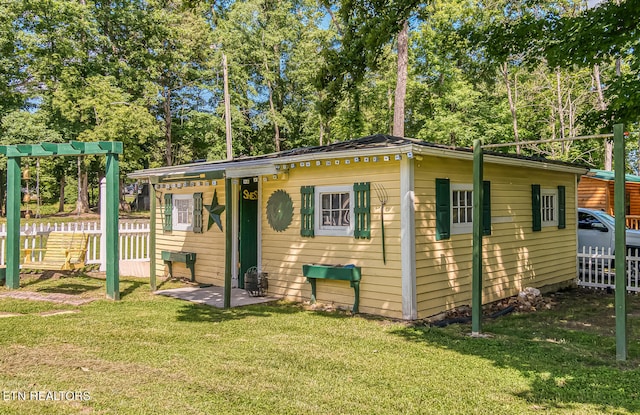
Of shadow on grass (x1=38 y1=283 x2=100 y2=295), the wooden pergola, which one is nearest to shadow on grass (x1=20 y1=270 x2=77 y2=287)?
the wooden pergola

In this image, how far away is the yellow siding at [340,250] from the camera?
23.4 ft

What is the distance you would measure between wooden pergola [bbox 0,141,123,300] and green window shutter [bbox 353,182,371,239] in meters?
4.16

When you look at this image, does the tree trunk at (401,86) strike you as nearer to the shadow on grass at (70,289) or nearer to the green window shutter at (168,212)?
the green window shutter at (168,212)

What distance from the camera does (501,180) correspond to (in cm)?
888

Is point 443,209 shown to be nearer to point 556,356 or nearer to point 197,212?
point 556,356

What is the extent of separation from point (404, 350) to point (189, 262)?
6.21 m

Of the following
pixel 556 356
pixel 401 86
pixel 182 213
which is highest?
pixel 401 86

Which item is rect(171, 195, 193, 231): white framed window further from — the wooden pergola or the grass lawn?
the grass lawn

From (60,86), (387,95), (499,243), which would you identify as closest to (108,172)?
(499,243)

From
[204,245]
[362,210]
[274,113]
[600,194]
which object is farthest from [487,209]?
[274,113]

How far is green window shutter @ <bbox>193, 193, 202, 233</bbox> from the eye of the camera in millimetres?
10219

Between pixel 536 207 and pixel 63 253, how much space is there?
31.9 feet

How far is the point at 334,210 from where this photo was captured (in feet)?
26.1

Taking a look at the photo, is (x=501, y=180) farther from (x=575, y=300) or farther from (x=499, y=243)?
(x=575, y=300)
